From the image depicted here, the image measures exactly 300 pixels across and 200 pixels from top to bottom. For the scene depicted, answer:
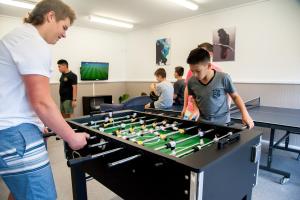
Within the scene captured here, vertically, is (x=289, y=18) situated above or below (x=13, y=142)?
above

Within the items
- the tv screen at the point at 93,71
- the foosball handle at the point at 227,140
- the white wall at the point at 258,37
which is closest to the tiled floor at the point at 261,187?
the foosball handle at the point at 227,140

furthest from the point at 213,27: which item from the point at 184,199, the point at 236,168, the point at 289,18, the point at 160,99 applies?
the point at 184,199

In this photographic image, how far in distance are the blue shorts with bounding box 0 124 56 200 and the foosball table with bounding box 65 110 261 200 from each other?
0.16m

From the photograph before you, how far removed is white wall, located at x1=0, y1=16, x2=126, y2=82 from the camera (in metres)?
5.50

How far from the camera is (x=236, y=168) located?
1159mm

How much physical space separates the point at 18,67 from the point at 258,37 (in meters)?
4.10

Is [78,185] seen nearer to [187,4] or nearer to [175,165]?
[175,165]

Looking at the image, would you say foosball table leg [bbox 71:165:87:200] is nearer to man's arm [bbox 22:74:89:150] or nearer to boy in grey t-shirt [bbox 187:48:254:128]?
man's arm [bbox 22:74:89:150]

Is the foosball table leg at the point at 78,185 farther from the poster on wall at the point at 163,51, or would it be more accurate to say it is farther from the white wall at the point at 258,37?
the poster on wall at the point at 163,51

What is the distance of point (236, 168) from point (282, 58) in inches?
130

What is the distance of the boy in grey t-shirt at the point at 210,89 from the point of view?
77.9 inches

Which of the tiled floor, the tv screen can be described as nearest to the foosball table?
the tiled floor

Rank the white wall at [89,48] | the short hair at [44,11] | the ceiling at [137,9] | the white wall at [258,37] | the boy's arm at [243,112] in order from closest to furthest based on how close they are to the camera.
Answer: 1. the short hair at [44,11]
2. the boy's arm at [243,112]
3. the white wall at [258,37]
4. the ceiling at [137,9]
5. the white wall at [89,48]

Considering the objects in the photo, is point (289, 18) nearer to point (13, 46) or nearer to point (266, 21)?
point (266, 21)
